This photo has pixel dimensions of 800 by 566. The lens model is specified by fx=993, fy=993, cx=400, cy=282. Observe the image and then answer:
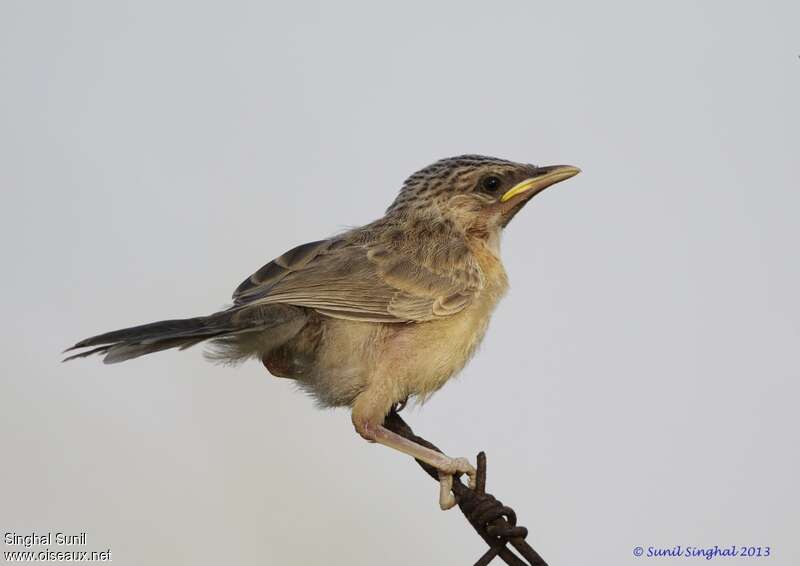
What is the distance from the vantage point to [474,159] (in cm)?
660

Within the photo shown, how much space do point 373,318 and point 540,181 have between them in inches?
60.2

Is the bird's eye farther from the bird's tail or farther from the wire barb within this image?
the wire barb

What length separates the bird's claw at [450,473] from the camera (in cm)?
498

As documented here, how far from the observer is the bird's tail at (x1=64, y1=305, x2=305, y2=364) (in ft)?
14.9

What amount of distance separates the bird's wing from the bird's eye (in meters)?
0.55

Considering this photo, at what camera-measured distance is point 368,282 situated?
18.8ft

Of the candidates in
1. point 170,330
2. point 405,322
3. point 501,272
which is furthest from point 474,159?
point 170,330

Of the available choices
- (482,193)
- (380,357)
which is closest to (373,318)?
(380,357)

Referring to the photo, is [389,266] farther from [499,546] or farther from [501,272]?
[499,546]

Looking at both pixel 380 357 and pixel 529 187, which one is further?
pixel 529 187

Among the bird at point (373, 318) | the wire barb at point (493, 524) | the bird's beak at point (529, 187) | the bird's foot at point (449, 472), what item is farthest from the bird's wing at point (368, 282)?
the wire barb at point (493, 524)

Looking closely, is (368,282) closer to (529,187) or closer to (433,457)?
(433,457)

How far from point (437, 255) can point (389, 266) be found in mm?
330

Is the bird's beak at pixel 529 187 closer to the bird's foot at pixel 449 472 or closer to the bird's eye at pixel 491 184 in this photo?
the bird's eye at pixel 491 184
